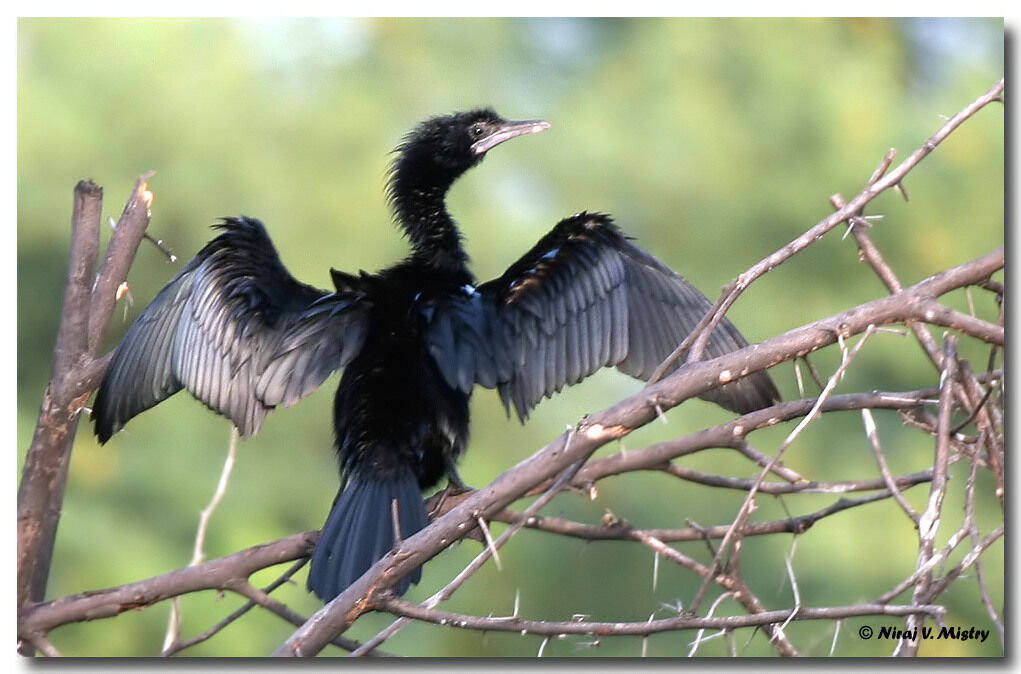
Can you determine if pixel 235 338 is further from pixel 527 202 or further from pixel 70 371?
pixel 527 202

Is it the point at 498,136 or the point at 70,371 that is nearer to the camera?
the point at 70,371

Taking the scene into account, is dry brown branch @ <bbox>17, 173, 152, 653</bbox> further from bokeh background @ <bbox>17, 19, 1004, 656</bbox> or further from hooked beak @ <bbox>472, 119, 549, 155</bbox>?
hooked beak @ <bbox>472, 119, 549, 155</bbox>

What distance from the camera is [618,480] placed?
3146 mm

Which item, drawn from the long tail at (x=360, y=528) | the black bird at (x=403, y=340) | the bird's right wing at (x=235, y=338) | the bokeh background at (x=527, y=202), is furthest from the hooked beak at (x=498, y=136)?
the long tail at (x=360, y=528)

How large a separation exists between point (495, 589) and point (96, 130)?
149 centimetres

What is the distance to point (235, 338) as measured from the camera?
2.24 meters

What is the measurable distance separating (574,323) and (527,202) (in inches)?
39.7

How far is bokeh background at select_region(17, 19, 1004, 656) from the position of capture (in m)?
2.59

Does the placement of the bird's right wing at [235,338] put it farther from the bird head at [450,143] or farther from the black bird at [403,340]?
the bird head at [450,143]

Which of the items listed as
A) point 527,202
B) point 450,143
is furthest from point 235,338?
point 527,202

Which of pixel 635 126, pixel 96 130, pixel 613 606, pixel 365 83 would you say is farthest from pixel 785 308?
pixel 96 130

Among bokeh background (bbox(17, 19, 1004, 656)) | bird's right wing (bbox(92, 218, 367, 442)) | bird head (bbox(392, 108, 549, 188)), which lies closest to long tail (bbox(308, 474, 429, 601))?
bird's right wing (bbox(92, 218, 367, 442))

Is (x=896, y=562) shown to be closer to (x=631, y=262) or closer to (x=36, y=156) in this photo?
(x=631, y=262)

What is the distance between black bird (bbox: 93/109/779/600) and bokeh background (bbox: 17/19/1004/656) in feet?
1.04
